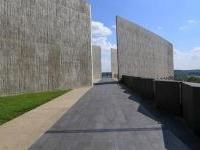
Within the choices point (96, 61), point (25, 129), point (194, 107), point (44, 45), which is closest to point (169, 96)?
point (194, 107)

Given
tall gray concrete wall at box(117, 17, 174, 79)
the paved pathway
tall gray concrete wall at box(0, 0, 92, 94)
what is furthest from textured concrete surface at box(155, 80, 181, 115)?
tall gray concrete wall at box(117, 17, 174, 79)

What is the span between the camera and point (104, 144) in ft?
25.4

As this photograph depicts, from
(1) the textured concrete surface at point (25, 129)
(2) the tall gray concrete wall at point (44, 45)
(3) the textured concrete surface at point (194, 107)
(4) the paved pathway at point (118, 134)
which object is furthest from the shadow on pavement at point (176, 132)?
(2) the tall gray concrete wall at point (44, 45)

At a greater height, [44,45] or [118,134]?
[44,45]

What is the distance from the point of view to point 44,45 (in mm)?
28656

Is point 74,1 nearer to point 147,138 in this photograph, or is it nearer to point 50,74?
point 50,74

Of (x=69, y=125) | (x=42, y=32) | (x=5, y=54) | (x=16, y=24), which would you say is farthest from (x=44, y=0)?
(x=69, y=125)

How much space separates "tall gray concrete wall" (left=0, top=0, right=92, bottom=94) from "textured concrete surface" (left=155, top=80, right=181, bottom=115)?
12.0m

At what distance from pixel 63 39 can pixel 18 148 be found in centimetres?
2511

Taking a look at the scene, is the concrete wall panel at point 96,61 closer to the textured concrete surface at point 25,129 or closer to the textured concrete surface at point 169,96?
the textured concrete surface at point 169,96

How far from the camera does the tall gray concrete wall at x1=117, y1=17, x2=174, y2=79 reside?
49062mm

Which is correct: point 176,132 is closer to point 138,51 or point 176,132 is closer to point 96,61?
point 138,51

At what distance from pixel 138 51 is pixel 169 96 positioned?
1619 inches

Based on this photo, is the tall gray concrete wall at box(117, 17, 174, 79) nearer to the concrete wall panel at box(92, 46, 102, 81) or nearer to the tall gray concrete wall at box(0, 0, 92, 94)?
the tall gray concrete wall at box(0, 0, 92, 94)
